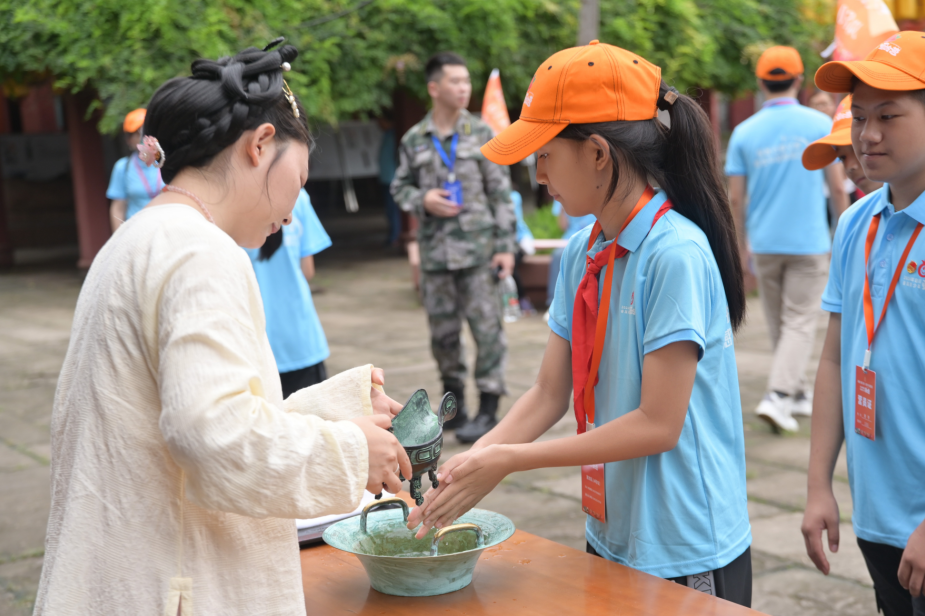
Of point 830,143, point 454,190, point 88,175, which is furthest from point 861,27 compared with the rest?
point 88,175

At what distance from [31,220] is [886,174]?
1634 cm

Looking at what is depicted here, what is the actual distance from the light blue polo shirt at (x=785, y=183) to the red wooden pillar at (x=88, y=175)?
9273 mm

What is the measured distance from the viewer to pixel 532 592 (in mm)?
1681

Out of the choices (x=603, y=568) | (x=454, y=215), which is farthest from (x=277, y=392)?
(x=454, y=215)

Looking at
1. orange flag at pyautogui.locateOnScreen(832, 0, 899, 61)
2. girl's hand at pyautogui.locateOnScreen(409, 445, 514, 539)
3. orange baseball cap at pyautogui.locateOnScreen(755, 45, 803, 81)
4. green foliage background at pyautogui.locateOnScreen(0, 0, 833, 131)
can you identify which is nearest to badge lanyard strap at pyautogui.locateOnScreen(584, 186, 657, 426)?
girl's hand at pyautogui.locateOnScreen(409, 445, 514, 539)

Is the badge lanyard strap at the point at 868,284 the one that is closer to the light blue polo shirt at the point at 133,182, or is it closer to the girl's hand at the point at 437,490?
the girl's hand at the point at 437,490

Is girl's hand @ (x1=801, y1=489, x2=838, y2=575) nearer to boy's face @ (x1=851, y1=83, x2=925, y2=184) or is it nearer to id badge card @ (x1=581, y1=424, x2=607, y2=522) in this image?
id badge card @ (x1=581, y1=424, x2=607, y2=522)

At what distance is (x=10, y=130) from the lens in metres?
15.6

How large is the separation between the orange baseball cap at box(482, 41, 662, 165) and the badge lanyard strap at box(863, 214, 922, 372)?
629mm

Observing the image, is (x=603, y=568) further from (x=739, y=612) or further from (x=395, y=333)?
(x=395, y=333)

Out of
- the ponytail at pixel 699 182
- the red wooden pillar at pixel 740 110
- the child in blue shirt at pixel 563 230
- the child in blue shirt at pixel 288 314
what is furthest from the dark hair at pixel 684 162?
the red wooden pillar at pixel 740 110

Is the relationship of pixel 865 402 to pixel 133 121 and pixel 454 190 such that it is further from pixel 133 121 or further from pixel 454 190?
pixel 133 121

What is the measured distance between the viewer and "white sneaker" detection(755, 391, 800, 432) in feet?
16.9

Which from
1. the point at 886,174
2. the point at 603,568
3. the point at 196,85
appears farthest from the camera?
the point at 886,174
